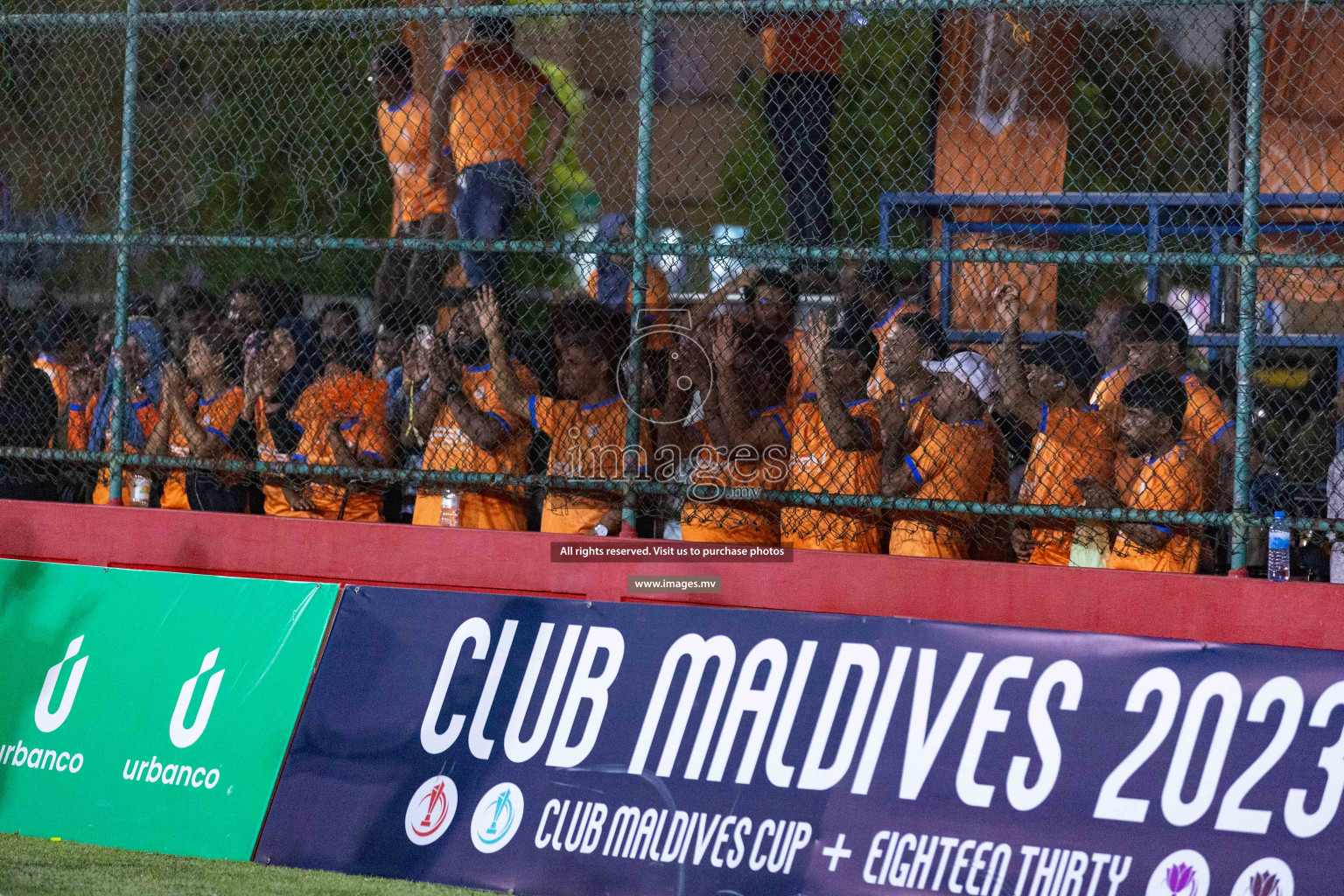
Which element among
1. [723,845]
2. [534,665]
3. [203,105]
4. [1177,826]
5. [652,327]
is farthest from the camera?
[203,105]

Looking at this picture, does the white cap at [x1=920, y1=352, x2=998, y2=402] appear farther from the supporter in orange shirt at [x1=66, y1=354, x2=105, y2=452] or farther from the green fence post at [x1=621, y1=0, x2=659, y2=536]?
the supporter in orange shirt at [x1=66, y1=354, x2=105, y2=452]

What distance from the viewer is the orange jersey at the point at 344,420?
6184mm

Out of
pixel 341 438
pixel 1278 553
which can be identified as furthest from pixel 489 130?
pixel 1278 553

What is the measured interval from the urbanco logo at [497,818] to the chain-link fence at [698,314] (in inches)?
43.0

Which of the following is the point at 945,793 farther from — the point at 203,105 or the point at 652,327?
the point at 203,105

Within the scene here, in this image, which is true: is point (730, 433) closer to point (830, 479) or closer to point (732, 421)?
point (732, 421)

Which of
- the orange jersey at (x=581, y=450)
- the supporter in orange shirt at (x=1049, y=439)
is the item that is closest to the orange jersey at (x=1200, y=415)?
the supporter in orange shirt at (x=1049, y=439)

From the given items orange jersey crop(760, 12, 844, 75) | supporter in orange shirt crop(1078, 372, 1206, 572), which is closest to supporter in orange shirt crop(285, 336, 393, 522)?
orange jersey crop(760, 12, 844, 75)

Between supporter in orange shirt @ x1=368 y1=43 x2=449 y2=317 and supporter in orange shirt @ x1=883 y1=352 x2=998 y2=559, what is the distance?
2.56 metres

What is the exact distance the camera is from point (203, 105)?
6.57 metres

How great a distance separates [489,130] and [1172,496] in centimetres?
345

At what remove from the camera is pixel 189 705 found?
5.38 m

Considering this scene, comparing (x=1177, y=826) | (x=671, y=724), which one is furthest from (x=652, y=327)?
(x=1177, y=826)

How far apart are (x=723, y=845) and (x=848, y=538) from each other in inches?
50.1
